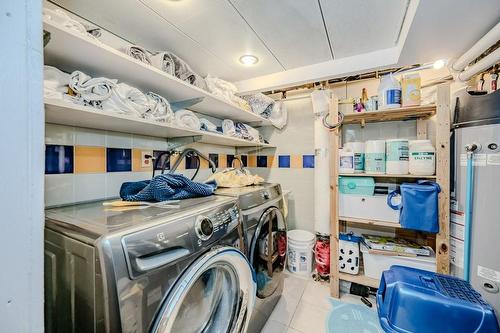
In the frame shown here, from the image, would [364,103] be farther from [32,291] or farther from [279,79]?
[32,291]

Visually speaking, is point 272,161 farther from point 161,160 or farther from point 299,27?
point 299,27

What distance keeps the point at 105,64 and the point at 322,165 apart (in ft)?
6.00

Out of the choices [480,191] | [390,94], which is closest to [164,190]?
[390,94]

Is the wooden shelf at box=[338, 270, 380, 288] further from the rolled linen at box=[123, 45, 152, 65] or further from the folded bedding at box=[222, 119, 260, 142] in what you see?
the rolled linen at box=[123, 45, 152, 65]

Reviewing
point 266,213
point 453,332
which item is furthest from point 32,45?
point 453,332

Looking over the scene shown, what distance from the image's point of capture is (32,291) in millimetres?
452

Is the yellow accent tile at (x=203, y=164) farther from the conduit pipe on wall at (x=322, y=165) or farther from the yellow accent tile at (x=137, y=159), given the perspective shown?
the conduit pipe on wall at (x=322, y=165)

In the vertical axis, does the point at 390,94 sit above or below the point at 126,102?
above

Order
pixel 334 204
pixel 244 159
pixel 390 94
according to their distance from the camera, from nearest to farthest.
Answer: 1. pixel 390 94
2. pixel 334 204
3. pixel 244 159

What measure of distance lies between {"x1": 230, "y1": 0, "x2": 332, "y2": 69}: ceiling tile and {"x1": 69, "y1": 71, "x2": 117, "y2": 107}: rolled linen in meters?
0.76

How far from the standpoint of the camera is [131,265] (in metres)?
0.62

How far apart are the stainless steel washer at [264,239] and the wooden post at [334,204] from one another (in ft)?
1.52

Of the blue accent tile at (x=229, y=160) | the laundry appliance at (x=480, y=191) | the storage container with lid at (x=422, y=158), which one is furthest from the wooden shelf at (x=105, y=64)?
the laundry appliance at (x=480, y=191)

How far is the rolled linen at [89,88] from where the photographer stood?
921 mm
